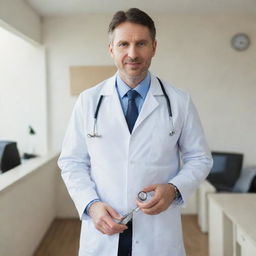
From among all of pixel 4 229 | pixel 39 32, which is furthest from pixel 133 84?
pixel 39 32

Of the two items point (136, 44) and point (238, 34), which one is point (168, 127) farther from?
point (238, 34)

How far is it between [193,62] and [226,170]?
1399 mm

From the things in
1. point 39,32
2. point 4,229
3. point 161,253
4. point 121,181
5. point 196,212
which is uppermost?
point 39,32

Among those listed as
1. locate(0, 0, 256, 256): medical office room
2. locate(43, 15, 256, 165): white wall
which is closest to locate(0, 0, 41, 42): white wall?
locate(0, 0, 256, 256): medical office room

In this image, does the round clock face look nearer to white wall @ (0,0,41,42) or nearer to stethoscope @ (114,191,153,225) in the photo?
white wall @ (0,0,41,42)

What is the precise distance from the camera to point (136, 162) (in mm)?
1316

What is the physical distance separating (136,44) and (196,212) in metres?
3.97

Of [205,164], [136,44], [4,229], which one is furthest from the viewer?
[4,229]

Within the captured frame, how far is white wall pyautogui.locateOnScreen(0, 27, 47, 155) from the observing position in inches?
182

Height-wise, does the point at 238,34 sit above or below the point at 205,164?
above

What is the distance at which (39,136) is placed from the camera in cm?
475

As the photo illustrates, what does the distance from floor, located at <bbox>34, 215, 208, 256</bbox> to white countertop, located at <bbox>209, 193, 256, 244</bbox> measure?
1025 mm

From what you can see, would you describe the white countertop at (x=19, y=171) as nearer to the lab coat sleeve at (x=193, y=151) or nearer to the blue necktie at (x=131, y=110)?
the blue necktie at (x=131, y=110)

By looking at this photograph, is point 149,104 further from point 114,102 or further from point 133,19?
point 133,19
